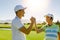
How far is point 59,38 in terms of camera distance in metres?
5.04

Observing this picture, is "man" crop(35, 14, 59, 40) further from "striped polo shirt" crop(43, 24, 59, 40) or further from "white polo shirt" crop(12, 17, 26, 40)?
"white polo shirt" crop(12, 17, 26, 40)

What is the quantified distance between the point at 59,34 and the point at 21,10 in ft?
3.50

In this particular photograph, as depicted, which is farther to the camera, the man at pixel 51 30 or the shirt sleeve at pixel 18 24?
the man at pixel 51 30

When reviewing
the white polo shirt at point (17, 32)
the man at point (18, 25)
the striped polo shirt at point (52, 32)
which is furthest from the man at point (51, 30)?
the white polo shirt at point (17, 32)

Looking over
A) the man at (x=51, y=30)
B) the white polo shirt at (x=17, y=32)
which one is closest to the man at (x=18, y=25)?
the white polo shirt at (x=17, y=32)

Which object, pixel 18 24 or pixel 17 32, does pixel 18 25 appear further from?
pixel 17 32

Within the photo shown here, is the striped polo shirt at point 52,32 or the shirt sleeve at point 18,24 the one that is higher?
the shirt sleeve at point 18,24

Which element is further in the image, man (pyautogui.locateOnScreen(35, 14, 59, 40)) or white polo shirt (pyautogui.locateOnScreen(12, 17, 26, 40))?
man (pyautogui.locateOnScreen(35, 14, 59, 40))

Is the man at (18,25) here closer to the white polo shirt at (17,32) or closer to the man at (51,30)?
the white polo shirt at (17,32)

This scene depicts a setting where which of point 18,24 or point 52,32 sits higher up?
point 18,24

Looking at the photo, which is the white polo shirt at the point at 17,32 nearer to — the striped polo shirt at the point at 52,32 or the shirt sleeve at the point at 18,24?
the shirt sleeve at the point at 18,24

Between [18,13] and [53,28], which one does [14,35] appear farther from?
[53,28]

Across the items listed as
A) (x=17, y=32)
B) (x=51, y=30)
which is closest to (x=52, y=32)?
(x=51, y=30)

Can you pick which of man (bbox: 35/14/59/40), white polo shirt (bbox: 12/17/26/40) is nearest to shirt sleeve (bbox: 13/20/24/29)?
white polo shirt (bbox: 12/17/26/40)
